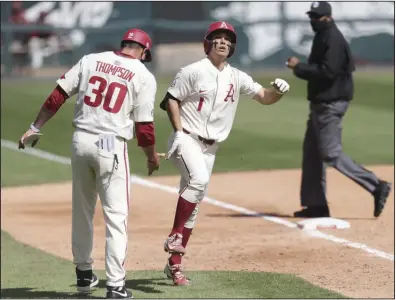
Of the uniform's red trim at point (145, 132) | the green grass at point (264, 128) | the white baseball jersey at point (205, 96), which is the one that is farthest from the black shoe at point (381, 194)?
the green grass at point (264, 128)

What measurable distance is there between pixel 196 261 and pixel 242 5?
68.2 feet

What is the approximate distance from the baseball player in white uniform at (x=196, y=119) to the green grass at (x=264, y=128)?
7265 mm

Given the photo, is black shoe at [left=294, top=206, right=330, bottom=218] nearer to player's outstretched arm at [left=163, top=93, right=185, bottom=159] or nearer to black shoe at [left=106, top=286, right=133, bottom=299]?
player's outstretched arm at [left=163, top=93, right=185, bottom=159]

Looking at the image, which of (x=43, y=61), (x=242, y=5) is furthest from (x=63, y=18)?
(x=242, y=5)

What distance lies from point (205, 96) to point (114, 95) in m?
1.19

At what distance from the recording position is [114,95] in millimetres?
8320

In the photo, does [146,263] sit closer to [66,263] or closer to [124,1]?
[66,263]

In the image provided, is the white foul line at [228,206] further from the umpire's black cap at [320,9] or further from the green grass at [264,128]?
the umpire's black cap at [320,9]

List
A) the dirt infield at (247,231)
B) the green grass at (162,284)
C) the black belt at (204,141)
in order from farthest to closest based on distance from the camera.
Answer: the dirt infield at (247,231)
the black belt at (204,141)
the green grass at (162,284)

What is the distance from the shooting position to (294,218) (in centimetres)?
1265

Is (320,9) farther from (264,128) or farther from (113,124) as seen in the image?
(264,128)

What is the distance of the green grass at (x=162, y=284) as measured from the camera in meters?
8.73

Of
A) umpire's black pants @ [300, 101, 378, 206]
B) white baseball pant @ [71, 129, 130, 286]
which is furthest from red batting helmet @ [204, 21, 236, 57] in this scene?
umpire's black pants @ [300, 101, 378, 206]

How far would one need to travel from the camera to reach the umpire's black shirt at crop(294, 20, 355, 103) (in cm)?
1191
